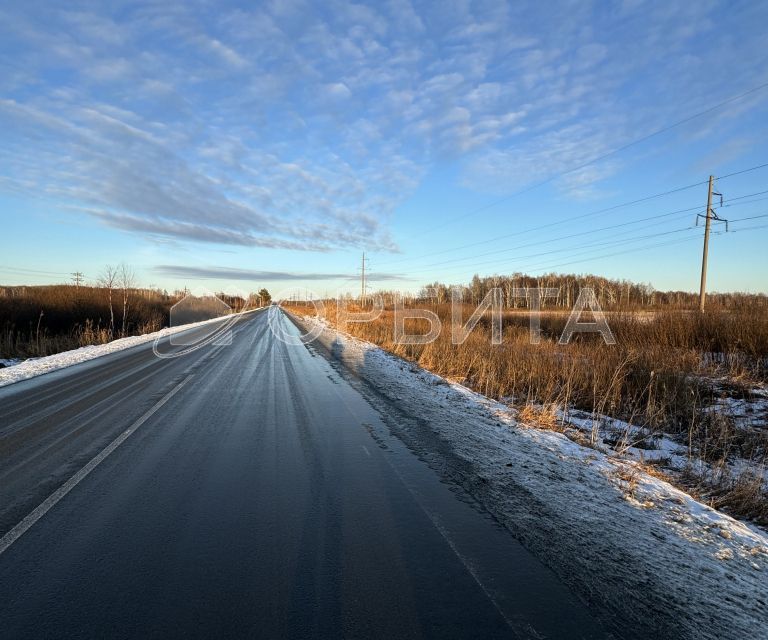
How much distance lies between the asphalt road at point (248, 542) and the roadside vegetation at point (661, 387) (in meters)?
3.25

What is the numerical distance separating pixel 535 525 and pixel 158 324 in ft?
118

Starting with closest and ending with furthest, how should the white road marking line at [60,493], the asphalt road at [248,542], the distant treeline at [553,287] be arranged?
the asphalt road at [248,542] < the white road marking line at [60,493] < the distant treeline at [553,287]

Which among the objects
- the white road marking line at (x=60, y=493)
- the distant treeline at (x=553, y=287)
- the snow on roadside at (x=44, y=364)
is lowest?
the snow on roadside at (x=44, y=364)

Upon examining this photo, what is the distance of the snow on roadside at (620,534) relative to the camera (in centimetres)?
268

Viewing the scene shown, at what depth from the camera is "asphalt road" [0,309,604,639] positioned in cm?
250

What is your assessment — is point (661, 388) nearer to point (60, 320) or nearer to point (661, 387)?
point (661, 387)

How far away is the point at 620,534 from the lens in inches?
143

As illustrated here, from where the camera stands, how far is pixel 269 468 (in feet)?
16.0

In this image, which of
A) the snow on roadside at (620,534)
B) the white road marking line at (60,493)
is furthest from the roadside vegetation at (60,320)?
the snow on roadside at (620,534)

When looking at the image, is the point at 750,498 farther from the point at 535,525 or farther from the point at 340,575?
the point at 340,575

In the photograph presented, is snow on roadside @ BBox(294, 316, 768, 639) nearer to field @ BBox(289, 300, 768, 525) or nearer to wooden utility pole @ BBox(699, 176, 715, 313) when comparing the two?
field @ BBox(289, 300, 768, 525)

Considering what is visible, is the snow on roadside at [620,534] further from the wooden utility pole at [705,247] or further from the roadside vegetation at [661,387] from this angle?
the wooden utility pole at [705,247]

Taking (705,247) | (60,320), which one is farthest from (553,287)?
(60,320)

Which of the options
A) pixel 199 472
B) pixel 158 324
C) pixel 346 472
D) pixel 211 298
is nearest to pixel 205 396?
pixel 199 472
